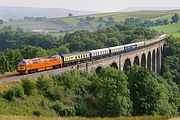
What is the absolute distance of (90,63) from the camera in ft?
179

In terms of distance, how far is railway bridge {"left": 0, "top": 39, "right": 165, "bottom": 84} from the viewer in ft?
147

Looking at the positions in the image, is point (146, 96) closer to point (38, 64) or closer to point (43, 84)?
point (43, 84)

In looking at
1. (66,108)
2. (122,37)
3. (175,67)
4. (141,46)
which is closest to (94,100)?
(66,108)

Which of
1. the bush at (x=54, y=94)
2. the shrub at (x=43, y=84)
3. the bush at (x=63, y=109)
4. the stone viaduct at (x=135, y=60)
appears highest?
the shrub at (x=43, y=84)

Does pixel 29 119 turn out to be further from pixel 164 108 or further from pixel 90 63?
pixel 90 63

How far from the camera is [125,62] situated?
71.0 m

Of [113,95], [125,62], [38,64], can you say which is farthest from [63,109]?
[125,62]

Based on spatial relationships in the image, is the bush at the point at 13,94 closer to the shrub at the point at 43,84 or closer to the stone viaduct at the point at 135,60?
the shrub at the point at 43,84

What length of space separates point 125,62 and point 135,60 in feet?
26.2

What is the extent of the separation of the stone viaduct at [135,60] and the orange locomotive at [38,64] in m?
2.84

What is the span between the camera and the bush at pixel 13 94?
115 feet

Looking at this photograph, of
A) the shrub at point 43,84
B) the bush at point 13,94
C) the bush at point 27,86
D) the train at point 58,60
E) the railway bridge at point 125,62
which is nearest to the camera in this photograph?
the bush at point 13,94

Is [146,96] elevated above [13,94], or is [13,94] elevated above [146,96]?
[13,94]

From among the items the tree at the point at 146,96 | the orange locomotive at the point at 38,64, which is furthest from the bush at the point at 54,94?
the tree at the point at 146,96
